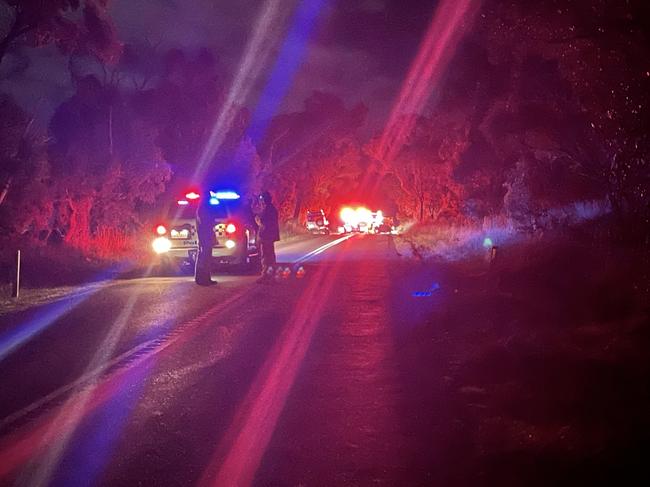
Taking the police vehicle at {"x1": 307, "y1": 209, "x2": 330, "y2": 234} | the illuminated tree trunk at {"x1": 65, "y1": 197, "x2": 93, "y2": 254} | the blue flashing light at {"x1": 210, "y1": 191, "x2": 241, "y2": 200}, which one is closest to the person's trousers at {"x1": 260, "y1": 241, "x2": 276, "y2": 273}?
the blue flashing light at {"x1": 210, "y1": 191, "x2": 241, "y2": 200}

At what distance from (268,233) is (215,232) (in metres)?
2.06

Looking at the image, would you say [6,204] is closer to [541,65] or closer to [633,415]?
[541,65]

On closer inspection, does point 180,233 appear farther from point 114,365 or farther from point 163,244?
point 114,365

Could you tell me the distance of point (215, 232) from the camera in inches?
760

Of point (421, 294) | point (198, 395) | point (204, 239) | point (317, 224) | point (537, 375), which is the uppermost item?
point (317, 224)

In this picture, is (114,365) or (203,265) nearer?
(114,365)

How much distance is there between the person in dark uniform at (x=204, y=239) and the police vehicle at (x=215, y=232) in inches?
73.4

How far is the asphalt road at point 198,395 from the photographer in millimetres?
5332

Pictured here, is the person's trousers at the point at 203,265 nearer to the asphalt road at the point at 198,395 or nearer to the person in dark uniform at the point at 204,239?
the person in dark uniform at the point at 204,239

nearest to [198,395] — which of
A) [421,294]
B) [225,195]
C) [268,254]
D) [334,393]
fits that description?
[334,393]

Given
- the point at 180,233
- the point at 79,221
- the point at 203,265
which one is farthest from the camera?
the point at 79,221

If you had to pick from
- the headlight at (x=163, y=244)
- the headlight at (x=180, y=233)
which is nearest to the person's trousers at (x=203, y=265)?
the headlight at (x=180, y=233)

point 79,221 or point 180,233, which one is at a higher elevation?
point 79,221

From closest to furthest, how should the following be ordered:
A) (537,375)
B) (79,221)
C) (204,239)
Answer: (537,375) < (204,239) < (79,221)
